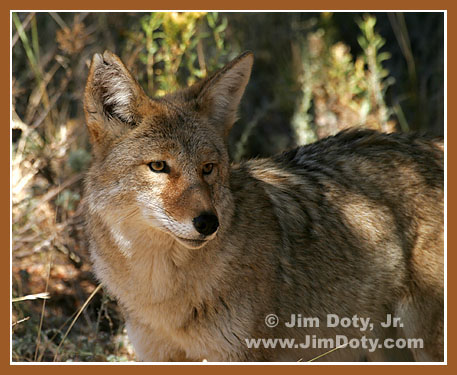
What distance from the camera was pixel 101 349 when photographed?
5523 millimetres

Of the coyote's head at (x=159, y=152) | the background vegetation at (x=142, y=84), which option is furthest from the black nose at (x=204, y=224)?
the background vegetation at (x=142, y=84)

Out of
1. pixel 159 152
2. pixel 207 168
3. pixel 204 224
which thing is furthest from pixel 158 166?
pixel 204 224

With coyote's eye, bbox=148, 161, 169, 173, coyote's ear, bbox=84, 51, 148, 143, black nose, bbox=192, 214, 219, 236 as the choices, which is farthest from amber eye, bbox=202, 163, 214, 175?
coyote's ear, bbox=84, 51, 148, 143

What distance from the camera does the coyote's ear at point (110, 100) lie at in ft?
13.5

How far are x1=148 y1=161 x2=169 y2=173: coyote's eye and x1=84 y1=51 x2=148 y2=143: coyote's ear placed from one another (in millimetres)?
399

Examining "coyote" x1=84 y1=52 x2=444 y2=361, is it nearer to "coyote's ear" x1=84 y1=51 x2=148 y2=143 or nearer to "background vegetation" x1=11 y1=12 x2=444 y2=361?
"coyote's ear" x1=84 y1=51 x2=148 y2=143

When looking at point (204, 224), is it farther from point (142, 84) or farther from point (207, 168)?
point (142, 84)

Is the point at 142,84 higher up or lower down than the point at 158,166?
higher up

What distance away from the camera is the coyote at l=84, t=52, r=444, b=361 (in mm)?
4039

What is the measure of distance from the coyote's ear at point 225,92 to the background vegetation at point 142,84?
57.8 inches

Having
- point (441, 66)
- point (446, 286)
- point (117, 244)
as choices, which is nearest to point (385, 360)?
point (446, 286)

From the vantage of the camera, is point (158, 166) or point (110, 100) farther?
point (110, 100)

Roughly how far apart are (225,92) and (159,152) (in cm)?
78

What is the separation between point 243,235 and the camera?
14.1 feet
